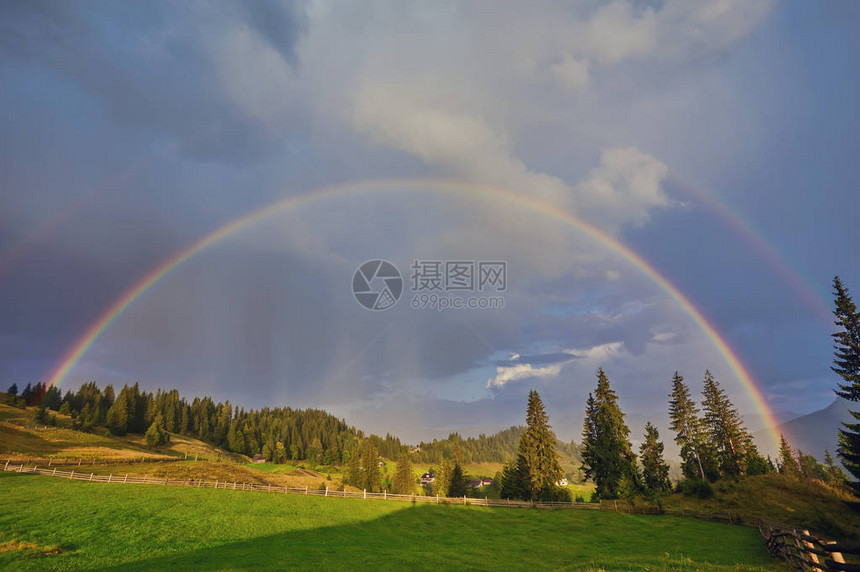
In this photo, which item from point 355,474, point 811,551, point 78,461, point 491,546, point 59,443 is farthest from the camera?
point 355,474

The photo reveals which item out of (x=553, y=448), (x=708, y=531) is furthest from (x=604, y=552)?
(x=553, y=448)

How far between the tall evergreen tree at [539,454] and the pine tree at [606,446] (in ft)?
16.2

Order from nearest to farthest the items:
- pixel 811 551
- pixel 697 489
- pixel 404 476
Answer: pixel 811 551 → pixel 697 489 → pixel 404 476

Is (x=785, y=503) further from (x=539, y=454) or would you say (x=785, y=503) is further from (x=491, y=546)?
(x=491, y=546)

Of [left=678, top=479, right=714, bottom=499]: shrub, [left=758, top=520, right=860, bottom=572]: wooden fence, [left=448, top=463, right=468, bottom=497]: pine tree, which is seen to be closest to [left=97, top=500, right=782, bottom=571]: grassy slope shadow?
[left=758, top=520, right=860, bottom=572]: wooden fence

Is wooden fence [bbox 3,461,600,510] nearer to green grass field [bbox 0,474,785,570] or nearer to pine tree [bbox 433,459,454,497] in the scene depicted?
green grass field [bbox 0,474,785,570]

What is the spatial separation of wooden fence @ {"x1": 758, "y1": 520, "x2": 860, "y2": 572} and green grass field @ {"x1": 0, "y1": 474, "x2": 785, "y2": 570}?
1053 mm

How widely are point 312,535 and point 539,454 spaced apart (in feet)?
142

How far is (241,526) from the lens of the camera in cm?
3078

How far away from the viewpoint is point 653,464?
202ft

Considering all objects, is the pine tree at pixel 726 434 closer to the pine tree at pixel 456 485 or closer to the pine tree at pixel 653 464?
the pine tree at pixel 653 464

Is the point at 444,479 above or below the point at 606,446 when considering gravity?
below

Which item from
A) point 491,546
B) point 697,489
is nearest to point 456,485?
point 697,489

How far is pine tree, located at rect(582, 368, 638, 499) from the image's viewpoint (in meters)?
57.2
